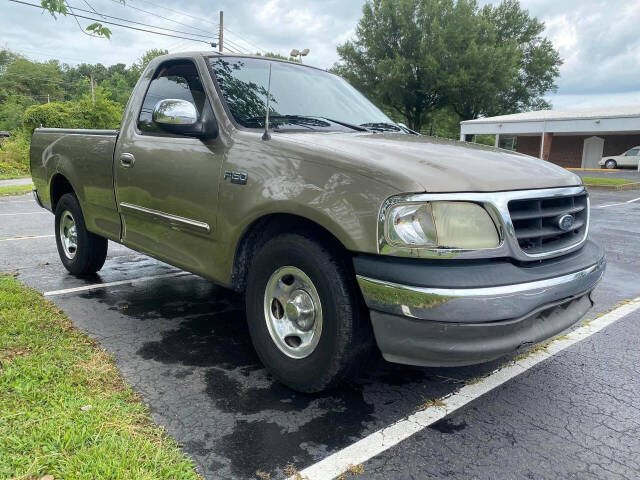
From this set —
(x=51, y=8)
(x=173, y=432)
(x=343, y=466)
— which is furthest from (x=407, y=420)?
(x=51, y=8)

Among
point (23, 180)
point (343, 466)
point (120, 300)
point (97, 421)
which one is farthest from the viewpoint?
point (23, 180)

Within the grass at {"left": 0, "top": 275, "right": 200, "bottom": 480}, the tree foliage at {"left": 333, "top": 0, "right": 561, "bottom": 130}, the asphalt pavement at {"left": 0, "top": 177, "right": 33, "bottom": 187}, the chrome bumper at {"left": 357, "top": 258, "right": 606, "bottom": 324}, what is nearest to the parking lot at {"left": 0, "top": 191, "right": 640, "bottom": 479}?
the grass at {"left": 0, "top": 275, "right": 200, "bottom": 480}

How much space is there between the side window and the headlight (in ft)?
5.77

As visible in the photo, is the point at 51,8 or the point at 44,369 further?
the point at 51,8

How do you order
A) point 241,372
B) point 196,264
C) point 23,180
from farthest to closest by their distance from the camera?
1. point 23,180
2. point 196,264
3. point 241,372

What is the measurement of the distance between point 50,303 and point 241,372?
210 cm

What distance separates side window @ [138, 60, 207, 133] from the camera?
3.66 meters

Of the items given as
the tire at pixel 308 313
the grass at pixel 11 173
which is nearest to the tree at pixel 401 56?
the grass at pixel 11 173

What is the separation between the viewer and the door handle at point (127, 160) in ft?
13.0

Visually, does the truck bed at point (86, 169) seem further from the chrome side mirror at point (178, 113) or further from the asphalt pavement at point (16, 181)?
the asphalt pavement at point (16, 181)

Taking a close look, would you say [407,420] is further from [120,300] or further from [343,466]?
[120,300]

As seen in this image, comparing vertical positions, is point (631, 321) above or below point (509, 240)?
below

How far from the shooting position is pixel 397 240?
2.37 metres

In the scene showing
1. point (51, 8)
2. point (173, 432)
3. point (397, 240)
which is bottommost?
point (173, 432)
